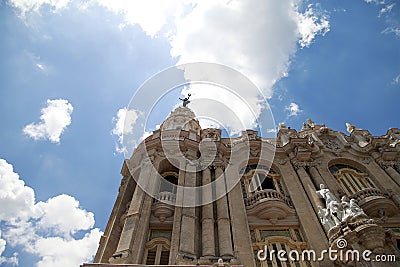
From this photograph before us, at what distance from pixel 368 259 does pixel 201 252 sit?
21.9 ft

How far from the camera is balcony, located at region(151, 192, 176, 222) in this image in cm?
1620

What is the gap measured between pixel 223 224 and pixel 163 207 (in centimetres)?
329

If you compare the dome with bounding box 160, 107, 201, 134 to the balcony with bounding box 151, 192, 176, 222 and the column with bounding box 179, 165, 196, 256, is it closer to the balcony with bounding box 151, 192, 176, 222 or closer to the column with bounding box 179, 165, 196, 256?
the column with bounding box 179, 165, 196, 256

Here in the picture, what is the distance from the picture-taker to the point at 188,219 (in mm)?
15070

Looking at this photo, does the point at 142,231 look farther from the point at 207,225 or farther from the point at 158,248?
the point at 207,225

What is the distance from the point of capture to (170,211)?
1623 cm

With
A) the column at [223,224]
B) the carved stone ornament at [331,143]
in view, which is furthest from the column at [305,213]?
the carved stone ornament at [331,143]

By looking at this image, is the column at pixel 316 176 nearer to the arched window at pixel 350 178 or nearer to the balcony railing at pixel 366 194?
the arched window at pixel 350 178

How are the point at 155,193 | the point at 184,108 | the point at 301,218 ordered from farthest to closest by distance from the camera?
the point at 184,108 < the point at 155,193 < the point at 301,218

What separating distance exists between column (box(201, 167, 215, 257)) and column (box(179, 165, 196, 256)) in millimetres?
486

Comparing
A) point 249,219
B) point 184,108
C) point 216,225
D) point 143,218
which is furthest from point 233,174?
point 184,108

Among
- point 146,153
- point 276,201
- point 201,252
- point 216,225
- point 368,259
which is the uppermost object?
point 146,153

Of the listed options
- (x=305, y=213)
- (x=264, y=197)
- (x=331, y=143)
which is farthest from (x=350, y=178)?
(x=264, y=197)

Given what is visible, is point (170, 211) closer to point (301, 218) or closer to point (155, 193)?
point (155, 193)
